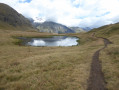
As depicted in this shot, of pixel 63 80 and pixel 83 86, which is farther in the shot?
pixel 63 80

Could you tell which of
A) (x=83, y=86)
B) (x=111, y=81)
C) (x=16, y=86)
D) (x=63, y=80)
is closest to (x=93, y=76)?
(x=111, y=81)

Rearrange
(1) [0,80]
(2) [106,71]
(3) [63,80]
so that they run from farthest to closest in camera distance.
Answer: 1. (2) [106,71]
2. (1) [0,80]
3. (3) [63,80]

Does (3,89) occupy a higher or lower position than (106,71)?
lower

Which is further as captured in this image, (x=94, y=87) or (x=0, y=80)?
(x=0, y=80)

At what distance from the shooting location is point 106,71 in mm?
15445

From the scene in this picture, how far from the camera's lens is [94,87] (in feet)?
37.2

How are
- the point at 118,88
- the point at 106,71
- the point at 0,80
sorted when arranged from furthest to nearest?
the point at 106,71
the point at 0,80
the point at 118,88

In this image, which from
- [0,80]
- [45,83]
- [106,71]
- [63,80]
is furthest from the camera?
[106,71]

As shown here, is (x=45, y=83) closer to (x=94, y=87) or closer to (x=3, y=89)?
(x=3, y=89)

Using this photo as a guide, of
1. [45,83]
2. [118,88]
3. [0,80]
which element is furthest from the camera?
[0,80]

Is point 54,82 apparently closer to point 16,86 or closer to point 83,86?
point 83,86

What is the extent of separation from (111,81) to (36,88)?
946cm

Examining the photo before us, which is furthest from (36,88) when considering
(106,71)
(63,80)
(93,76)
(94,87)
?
(106,71)

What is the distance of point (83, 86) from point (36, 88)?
217 inches
